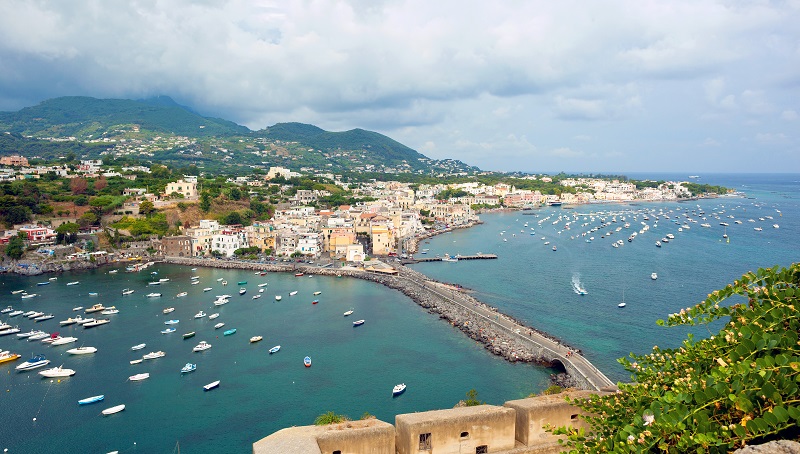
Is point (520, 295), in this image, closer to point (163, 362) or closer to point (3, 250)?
point (163, 362)

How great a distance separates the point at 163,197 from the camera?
4253cm

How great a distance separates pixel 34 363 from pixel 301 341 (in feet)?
29.7

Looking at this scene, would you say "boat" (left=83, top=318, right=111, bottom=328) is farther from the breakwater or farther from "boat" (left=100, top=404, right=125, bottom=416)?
the breakwater

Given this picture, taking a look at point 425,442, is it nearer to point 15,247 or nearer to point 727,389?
point 727,389

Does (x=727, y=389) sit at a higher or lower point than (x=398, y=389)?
higher

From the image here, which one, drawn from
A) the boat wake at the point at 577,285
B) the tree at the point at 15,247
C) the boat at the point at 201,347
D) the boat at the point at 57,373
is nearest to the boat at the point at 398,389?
the boat at the point at 201,347

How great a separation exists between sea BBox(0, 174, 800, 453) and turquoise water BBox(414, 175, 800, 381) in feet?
0.44

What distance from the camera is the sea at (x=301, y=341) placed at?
1260 centimetres

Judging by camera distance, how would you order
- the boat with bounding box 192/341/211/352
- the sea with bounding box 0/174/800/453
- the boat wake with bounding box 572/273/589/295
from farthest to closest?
the boat wake with bounding box 572/273/589/295, the boat with bounding box 192/341/211/352, the sea with bounding box 0/174/800/453

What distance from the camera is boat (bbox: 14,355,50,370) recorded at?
15562mm

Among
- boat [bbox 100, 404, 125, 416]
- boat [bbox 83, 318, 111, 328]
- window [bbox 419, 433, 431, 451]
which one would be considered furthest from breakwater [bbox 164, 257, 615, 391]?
boat [bbox 100, 404, 125, 416]

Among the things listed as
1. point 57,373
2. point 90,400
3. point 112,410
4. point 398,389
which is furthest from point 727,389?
point 57,373

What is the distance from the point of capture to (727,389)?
6.67ft

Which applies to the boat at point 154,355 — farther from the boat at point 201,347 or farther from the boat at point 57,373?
the boat at point 57,373
